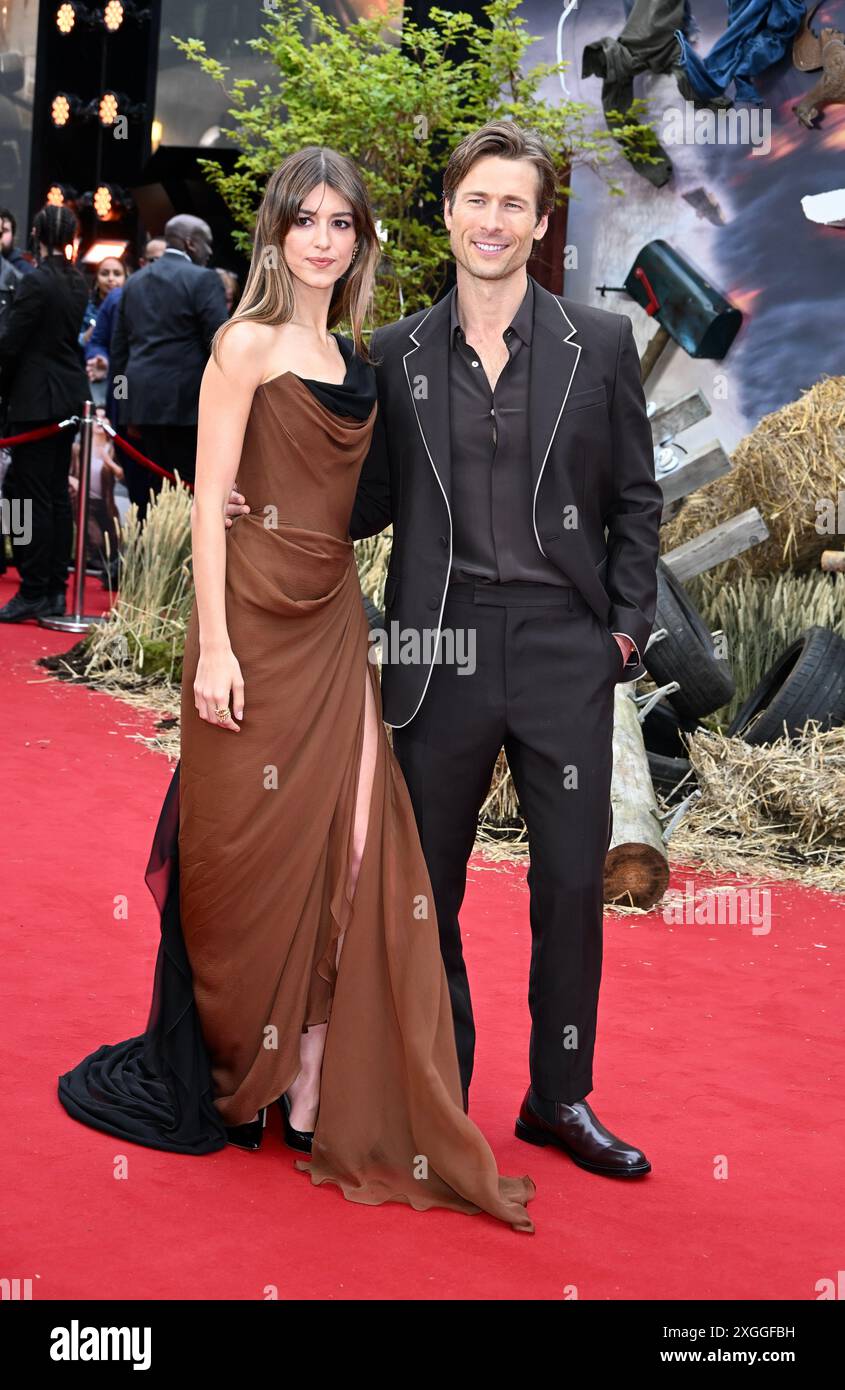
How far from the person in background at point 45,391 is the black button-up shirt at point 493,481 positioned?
5501 millimetres

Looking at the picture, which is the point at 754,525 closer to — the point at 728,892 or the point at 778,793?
the point at 778,793

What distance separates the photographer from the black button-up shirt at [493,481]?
3.01 metres

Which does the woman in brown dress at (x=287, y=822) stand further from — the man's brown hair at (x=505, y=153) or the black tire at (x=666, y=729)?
the black tire at (x=666, y=729)

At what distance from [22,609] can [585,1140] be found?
6224 mm

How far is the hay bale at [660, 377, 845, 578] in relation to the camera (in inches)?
301

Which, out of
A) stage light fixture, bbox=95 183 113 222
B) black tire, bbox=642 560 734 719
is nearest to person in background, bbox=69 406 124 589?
black tire, bbox=642 560 734 719

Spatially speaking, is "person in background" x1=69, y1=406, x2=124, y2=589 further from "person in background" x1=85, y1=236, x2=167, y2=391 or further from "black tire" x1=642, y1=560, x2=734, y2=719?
"black tire" x1=642, y1=560, x2=734, y2=719

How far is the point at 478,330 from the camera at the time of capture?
3.08 m

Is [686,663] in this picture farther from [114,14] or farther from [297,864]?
[114,14]

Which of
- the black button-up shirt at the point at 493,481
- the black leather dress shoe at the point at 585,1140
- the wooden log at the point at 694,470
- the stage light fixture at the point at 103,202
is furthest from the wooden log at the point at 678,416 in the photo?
the stage light fixture at the point at 103,202

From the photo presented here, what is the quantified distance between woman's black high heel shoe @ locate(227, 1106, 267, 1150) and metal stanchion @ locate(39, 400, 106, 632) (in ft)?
18.0

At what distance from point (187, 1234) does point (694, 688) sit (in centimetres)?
395
